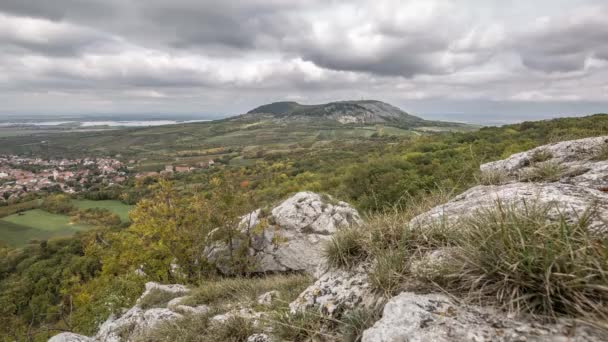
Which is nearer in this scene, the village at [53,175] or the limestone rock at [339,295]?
the limestone rock at [339,295]

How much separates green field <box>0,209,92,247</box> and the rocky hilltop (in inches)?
2810

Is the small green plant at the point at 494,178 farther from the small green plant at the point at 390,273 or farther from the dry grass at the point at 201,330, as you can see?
the dry grass at the point at 201,330

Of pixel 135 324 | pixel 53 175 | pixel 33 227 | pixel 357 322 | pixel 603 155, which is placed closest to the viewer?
pixel 357 322

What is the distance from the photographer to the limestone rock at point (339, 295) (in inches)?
137

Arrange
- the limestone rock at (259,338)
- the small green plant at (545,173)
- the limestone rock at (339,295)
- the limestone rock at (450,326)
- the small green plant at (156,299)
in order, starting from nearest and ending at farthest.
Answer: the limestone rock at (450,326) < the limestone rock at (339,295) < the limestone rock at (259,338) < the small green plant at (545,173) < the small green plant at (156,299)

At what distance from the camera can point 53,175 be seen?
4751 inches

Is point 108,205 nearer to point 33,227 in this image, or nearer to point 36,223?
point 36,223

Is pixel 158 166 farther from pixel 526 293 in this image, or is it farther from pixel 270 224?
pixel 526 293

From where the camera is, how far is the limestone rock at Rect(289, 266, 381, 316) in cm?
347

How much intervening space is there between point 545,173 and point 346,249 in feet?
14.7

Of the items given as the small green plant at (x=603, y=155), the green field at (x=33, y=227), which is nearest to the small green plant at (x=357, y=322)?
the small green plant at (x=603, y=155)

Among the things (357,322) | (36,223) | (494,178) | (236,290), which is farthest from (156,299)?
(36,223)

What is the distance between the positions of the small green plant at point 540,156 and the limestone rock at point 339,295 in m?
6.05

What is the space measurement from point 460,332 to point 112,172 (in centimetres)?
15337
